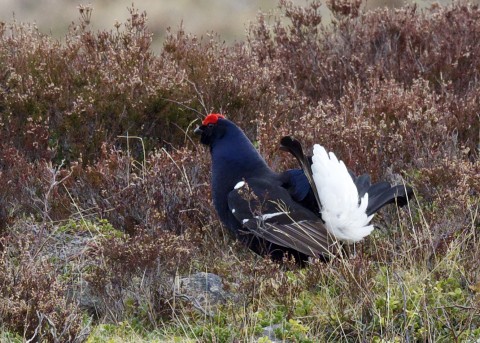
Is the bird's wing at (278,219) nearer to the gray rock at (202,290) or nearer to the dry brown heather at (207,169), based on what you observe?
the dry brown heather at (207,169)

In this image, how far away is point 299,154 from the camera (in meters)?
4.87

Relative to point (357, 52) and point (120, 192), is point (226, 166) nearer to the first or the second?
point (120, 192)

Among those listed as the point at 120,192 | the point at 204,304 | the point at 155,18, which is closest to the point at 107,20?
the point at 155,18

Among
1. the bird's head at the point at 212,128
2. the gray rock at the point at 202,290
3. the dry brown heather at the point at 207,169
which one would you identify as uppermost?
the bird's head at the point at 212,128

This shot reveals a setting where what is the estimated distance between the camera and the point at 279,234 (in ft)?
15.9

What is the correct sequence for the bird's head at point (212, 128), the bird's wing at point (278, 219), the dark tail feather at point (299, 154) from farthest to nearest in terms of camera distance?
the bird's head at point (212, 128)
the dark tail feather at point (299, 154)
the bird's wing at point (278, 219)

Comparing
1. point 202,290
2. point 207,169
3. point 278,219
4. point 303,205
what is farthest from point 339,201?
point 207,169

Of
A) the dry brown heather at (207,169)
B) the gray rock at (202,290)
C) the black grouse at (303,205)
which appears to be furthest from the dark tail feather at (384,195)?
the gray rock at (202,290)

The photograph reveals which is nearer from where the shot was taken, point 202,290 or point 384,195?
point 202,290

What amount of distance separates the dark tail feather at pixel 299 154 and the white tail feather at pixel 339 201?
1.1 inches

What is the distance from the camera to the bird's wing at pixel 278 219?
4746 millimetres

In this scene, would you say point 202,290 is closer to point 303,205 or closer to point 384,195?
point 303,205

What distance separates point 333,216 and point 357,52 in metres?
3.39

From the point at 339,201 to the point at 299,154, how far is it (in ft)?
1.08
